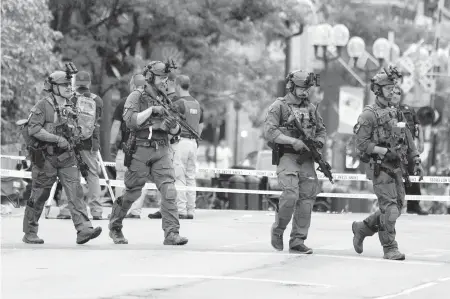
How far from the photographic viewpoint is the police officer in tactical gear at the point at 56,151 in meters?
13.3

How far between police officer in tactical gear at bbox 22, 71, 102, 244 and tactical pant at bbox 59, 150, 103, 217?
10.3 feet

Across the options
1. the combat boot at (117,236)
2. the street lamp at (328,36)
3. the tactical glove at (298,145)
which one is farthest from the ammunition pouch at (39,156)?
the street lamp at (328,36)

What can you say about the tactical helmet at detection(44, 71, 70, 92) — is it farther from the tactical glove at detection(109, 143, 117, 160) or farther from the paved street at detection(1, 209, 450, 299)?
the tactical glove at detection(109, 143, 117, 160)

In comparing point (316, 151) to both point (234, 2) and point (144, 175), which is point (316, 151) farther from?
point (234, 2)

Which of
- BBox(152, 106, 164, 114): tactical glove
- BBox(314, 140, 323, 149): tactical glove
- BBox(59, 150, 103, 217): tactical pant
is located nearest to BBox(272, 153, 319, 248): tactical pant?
BBox(314, 140, 323, 149): tactical glove

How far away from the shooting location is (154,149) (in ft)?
43.9

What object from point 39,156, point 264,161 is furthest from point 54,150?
point 264,161

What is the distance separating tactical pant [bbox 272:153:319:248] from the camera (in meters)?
12.8

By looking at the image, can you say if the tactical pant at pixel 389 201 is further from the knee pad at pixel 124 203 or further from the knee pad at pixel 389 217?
the knee pad at pixel 124 203

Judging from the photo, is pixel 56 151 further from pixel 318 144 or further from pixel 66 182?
pixel 318 144

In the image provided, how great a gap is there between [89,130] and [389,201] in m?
4.64

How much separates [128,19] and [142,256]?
15587 mm

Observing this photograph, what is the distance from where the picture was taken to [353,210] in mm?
25719

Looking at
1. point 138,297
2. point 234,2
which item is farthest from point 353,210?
point 138,297
